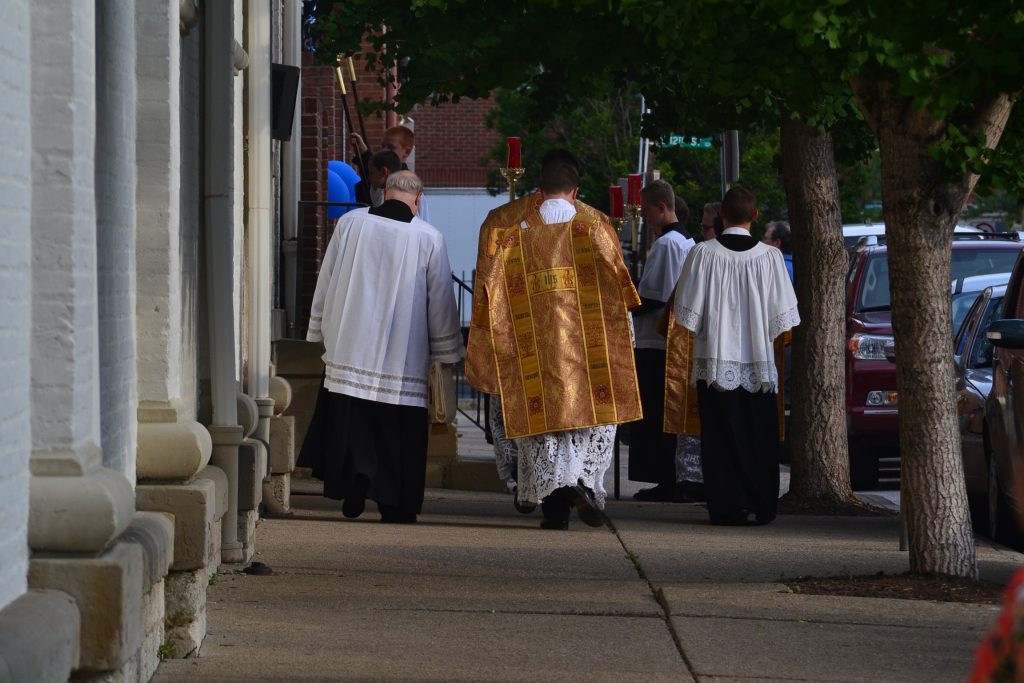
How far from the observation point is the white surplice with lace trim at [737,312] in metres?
10.9

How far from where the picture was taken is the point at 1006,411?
9.80m

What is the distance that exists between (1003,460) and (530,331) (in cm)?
266

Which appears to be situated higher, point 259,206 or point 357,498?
point 259,206

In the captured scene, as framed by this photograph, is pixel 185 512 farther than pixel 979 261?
No

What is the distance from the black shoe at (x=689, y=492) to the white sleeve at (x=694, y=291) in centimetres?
134

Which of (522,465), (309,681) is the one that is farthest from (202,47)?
(522,465)

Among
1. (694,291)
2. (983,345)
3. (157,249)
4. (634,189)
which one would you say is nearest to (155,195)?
(157,249)

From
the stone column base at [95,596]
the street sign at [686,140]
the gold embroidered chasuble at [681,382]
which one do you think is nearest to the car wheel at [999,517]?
the gold embroidered chasuble at [681,382]

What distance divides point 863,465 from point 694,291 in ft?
15.4

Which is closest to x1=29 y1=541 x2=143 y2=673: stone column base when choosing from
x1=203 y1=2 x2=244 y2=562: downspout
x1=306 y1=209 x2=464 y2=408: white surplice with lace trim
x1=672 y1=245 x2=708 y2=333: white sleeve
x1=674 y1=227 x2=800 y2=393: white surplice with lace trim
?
x1=203 y1=2 x2=244 y2=562: downspout

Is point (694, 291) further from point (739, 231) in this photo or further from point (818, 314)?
point (818, 314)

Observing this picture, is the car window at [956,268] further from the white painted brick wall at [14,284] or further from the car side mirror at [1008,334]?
the white painted brick wall at [14,284]

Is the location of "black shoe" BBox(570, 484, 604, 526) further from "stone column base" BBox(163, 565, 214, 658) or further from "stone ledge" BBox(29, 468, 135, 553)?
"stone ledge" BBox(29, 468, 135, 553)

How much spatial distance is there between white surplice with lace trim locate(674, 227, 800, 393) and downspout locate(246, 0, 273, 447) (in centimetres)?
270
